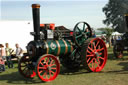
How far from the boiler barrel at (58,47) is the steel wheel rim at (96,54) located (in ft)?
2.34

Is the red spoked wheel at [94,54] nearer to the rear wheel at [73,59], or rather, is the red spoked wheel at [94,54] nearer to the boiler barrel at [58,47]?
the rear wheel at [73,59]

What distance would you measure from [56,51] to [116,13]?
119ft

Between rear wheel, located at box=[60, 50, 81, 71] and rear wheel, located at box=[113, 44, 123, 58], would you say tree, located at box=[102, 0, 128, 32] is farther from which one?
rear wheel, located at box=[60, 50, 81, 71]

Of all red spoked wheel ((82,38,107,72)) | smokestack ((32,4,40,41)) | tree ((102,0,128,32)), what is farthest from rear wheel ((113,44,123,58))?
tree ((102,0,128,32))

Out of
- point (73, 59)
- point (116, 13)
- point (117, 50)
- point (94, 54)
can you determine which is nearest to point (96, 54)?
point (94, 54)

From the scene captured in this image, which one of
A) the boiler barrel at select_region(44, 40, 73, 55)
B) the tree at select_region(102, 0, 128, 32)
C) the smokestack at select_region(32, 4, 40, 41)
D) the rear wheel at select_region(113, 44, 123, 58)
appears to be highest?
the tree at select_region(102, 0, 128, 32)

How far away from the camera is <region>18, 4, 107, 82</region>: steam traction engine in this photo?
607cm

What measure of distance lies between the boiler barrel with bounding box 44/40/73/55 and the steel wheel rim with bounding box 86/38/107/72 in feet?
2.34

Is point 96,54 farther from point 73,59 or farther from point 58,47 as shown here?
point 58,47

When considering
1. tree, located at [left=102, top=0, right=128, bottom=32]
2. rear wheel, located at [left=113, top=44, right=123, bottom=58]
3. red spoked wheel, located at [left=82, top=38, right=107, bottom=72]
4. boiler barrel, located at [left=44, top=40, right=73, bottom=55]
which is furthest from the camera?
tree, located at [left=102, top=0, right=128, bottom=32]

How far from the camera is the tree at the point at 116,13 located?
3888 centimetres

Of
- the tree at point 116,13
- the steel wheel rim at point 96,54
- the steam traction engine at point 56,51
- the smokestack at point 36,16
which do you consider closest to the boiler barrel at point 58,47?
the steam traction engine at point 56,51

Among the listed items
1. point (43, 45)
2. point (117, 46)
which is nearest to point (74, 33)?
point (43, 45)

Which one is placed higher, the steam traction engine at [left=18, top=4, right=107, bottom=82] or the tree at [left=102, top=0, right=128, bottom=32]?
the tree at [left=102, top=0, right=128, bottom=32]
